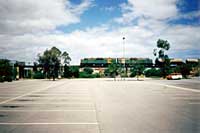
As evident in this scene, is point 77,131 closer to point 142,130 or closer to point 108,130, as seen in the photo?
point 108,130

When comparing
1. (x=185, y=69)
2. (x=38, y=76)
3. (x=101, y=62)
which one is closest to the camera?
(x=185, y=69)

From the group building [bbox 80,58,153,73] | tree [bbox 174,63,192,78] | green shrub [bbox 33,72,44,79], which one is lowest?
green shrub [bbox 33,72,44,79]

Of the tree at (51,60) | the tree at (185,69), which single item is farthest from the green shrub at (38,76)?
the tree at (185,69)

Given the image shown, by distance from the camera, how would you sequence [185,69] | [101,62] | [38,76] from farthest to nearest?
[101,62], [38,76], [185,69]

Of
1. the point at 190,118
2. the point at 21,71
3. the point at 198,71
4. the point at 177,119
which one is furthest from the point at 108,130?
the point at 21,71

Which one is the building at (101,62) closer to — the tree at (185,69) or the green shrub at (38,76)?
the green shrub at (38,76)

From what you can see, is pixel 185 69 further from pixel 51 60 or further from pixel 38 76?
pixel 38 76

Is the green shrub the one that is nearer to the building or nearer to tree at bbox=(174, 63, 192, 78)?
the building

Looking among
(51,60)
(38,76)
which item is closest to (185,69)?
(51,60)

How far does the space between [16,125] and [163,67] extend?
70204 millimetres

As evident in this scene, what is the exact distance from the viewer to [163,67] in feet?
247

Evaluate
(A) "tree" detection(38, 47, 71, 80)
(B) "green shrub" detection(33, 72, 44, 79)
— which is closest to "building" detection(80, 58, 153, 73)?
(B) "green shrub" detection(33, 72, 44, 79)

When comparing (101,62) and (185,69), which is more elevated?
(101,62)

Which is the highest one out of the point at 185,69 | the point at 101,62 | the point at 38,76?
the point at 101,62
